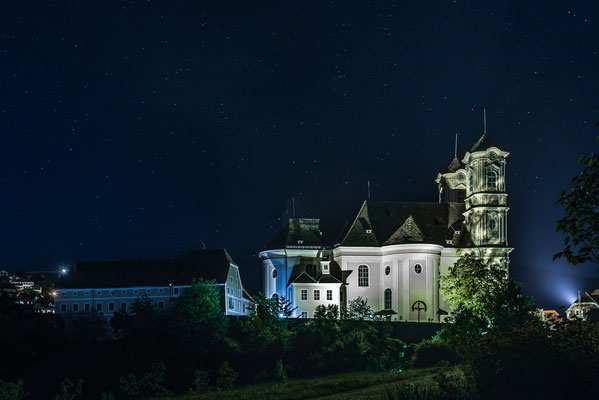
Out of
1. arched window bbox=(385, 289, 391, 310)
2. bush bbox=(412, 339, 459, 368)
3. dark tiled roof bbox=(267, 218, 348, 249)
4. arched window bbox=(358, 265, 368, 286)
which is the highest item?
dark tiled roof bbox=(267, 218, 348, 249)

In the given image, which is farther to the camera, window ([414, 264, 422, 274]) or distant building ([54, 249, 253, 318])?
distant building ([54, 249, 253, 318])

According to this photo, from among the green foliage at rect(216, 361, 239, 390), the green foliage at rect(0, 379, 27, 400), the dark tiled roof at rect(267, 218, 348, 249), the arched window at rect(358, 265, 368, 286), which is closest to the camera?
the green foliage at rect(0, 379, 27, 400)

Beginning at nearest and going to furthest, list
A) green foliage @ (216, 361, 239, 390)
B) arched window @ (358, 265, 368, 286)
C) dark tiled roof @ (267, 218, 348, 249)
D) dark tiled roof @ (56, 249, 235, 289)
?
green foliage @ (216, 361, 239, 390) < arched window @ (358, 265, 368, 286) < dark tiled roof @ (56, 249, 235, 289) < dark tiled roof @ (267, 218, 348, 249)

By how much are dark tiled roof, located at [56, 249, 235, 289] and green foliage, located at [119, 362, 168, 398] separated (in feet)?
79.8

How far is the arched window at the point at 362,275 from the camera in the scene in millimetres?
73750

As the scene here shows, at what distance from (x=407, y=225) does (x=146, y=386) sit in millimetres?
31720

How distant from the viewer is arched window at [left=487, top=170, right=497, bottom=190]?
75.4 metres

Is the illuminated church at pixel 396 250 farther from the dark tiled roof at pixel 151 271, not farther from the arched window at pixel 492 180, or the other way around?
the dark tiled roof at pixel 151 271

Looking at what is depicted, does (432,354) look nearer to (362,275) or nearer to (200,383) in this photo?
(200,383)

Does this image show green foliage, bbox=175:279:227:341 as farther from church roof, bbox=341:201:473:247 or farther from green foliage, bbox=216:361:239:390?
church roof, bbox=341:201:473:247

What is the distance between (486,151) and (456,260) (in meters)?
10.7

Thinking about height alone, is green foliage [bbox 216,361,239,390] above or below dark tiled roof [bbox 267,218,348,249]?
below

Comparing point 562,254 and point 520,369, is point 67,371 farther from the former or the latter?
point 562,254

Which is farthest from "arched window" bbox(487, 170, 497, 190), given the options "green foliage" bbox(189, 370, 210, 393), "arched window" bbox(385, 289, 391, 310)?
"green foliage" bbox(189, 370, 210, 393)
